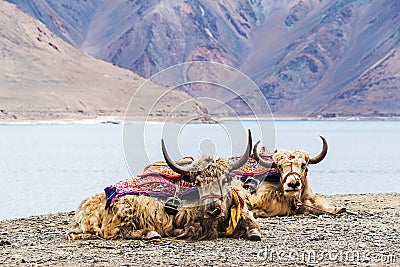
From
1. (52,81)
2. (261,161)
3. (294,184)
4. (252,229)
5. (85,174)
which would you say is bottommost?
(252,229)

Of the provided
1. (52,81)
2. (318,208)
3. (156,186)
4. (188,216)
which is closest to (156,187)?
(156,186)

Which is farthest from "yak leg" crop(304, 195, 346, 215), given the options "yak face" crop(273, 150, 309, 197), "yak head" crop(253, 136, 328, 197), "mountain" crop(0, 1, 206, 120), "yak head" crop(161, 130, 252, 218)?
"mountain" crop(0, 1, 206, 120)

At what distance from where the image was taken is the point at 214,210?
8.73m

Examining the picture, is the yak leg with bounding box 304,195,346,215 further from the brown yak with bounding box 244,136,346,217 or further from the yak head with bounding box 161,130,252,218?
the yak head with bounding box 161,130,252,218

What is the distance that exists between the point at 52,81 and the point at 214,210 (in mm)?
125554

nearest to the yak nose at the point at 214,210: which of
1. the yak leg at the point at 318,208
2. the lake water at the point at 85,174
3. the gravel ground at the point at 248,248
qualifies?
the gravel ground at the point at 248,248

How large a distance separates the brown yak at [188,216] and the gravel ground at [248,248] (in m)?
0.15

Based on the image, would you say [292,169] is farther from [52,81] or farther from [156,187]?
[52,81]

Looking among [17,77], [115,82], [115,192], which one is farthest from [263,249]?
[115,82]

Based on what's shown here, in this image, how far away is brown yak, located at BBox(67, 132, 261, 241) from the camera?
8.80m

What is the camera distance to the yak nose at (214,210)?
8.72 metres

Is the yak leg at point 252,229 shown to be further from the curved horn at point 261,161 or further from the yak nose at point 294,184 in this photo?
the curved horn at point 261,161

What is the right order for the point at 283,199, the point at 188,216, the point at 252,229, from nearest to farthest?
the point at 188,216, the point at 252,229, the point at 283,199

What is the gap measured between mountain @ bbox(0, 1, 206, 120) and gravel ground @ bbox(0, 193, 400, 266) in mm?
99248
